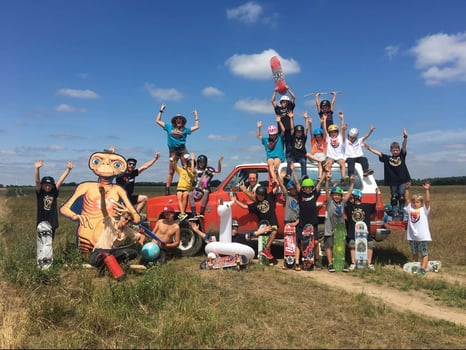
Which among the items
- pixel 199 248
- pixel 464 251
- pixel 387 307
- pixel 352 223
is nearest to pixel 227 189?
pixel 199 248

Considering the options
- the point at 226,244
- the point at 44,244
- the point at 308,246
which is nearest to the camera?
the point at 44,244

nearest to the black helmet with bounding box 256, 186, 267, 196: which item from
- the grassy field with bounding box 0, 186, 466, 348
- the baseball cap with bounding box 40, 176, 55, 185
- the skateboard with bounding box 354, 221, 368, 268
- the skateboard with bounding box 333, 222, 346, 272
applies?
the skateboard with bounding box 333, 222, 346, 272

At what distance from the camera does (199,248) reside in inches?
329

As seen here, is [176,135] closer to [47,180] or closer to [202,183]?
[202,183]

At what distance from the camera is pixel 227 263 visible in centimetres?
698

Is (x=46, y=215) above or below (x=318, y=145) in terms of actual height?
below

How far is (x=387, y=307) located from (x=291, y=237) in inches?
96.4

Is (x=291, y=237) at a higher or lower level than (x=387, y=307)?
higher

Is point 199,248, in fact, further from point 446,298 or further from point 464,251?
point 464,251

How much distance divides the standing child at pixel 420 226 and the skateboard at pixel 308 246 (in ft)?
6.62

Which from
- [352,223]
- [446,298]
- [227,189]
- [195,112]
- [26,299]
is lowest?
[446,298]

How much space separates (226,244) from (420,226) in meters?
3.79

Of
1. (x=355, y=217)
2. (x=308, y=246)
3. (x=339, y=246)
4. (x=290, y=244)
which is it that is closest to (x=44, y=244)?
(x=290, y=244)

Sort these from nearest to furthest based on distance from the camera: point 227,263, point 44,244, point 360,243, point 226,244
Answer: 1. point 44,244
2. point 227,263
3. point 226,244
4. point 360,243
